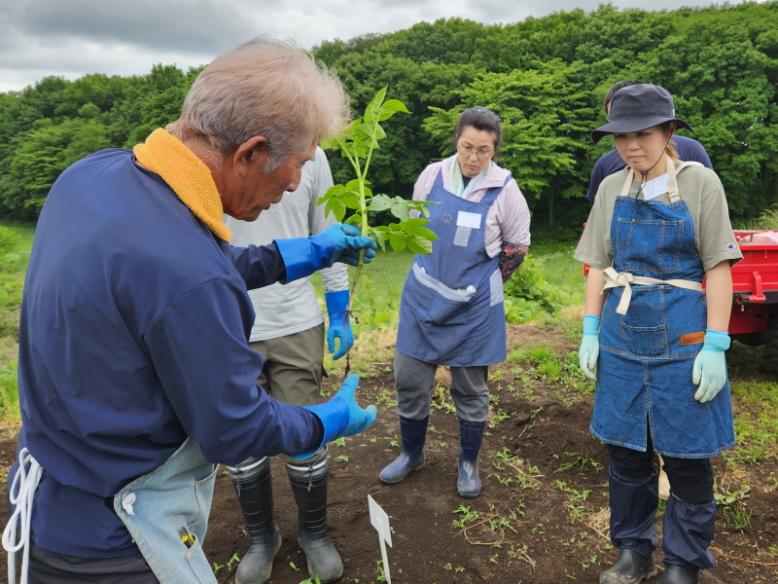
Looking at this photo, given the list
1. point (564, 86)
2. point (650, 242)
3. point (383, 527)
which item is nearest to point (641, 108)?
point (650, 242)

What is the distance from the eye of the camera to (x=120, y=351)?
42.9 inches

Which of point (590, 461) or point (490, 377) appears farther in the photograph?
point (490, 377)

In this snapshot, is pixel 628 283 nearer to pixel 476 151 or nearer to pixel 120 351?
pixel 476 151

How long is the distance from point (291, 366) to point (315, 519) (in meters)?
0.63

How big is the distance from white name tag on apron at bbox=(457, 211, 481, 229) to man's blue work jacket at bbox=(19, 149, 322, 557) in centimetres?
185

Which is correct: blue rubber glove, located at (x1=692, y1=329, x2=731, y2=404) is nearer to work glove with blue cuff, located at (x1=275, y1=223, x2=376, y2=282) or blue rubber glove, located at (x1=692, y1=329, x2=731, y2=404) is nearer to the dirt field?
the dirt field

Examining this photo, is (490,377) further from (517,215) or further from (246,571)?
(246,571)

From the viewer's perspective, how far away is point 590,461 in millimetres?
3297

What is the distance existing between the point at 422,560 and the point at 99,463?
1.73 metres

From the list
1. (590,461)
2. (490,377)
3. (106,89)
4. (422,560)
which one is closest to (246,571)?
(422,560)

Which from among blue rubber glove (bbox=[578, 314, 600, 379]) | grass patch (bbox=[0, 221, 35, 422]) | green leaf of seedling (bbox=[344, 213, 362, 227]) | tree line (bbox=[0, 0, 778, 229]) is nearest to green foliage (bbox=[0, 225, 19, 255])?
grass patch (bbox=[0, 221, 35, 422])

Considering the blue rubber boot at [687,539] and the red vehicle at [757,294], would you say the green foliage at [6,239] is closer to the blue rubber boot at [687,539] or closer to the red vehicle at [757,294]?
the red vehicle at [757,294]

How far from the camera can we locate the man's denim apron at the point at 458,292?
2.97 metres

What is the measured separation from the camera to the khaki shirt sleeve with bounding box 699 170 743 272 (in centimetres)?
211
